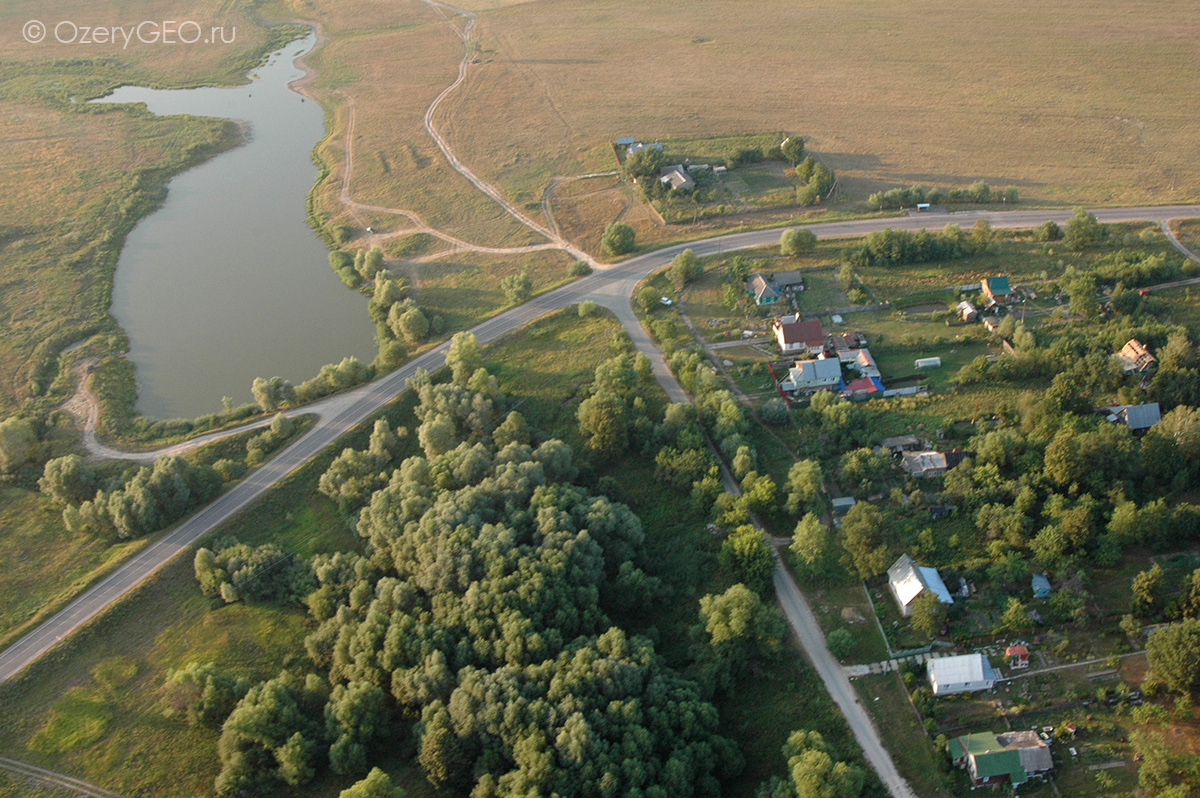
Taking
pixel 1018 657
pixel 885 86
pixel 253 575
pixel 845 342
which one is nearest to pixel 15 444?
pixel 253 575

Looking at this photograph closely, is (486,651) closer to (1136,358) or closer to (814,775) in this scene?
(814,775)

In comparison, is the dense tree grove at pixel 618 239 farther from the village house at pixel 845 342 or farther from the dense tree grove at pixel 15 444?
the dense tree grove at pixel 15 444

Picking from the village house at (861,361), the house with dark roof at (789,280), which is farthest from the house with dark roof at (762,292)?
the village house at (861,361)

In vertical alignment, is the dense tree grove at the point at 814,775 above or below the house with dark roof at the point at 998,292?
below

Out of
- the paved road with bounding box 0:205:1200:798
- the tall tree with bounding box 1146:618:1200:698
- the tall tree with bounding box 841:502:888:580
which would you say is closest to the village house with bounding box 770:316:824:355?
the paved road with bounding box 0:205:1200:798

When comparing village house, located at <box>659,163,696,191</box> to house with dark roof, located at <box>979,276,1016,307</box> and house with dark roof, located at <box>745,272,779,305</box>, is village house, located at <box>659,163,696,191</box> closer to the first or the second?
house with dark roof, located at <box>745,272,779,305</box>

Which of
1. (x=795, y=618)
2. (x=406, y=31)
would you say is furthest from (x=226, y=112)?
(x=795, y=618)
